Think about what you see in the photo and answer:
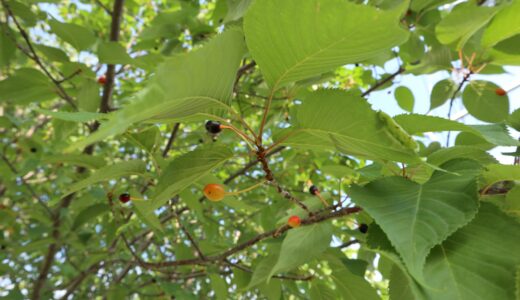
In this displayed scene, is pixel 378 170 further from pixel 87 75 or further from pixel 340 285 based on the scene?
pixel 87 75

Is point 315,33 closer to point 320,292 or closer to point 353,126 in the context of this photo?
point 353,126

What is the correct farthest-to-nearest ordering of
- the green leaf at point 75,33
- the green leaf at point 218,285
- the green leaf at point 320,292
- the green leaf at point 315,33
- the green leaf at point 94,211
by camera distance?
the green leaf at point 94,211
the green leaf at point 75,33
the green leaf at point 218,285
the green leaf at point 320,292
the green leaf at point 315,33

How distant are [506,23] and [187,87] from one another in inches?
43.1

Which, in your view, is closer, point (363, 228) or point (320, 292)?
point (363, 228)

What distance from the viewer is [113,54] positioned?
1.85 metres

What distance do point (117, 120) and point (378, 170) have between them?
793 millimetres

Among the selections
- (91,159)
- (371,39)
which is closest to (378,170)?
(371,39)

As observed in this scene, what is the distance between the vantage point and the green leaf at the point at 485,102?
6.51 feet

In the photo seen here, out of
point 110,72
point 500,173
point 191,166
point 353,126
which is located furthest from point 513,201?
point 110,72

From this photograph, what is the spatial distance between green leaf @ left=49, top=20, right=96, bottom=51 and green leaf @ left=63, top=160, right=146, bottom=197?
3.89ft

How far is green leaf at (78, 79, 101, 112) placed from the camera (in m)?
2.16

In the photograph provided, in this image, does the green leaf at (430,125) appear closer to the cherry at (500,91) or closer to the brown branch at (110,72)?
the cherry at (500,91)

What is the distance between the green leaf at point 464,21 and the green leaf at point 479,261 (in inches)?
37.4

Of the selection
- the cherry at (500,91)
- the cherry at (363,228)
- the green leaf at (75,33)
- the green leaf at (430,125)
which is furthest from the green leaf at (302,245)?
the green leaf at (75,33)
